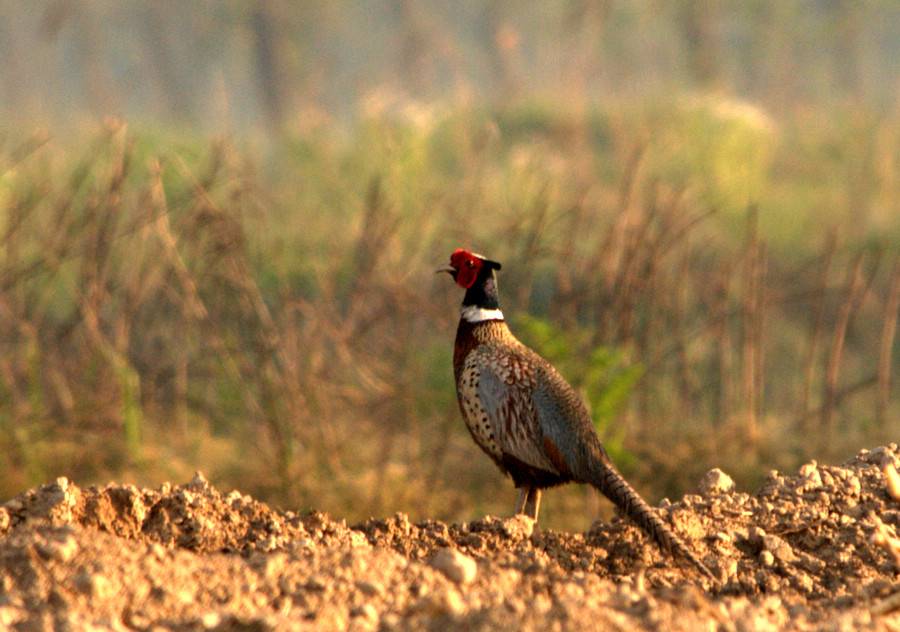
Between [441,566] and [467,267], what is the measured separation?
5.64 feet

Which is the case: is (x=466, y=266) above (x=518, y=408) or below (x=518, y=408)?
above

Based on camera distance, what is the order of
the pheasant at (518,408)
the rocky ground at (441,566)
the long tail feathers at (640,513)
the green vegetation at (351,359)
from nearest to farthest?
the rocky ground at (441,566)
the long tail feathers at (640,513)
the pheasant at (518,408)
the green vegetation at (351,359)

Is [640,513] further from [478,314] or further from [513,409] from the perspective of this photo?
[478,314]

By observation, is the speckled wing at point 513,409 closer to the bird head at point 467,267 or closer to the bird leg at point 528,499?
the bird leg at point 528,499

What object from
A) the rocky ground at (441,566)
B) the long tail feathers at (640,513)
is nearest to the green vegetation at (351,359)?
the long tail feathers at (640,513)

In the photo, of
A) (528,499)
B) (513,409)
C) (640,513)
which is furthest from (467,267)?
(640,513)

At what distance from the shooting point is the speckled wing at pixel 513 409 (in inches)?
164

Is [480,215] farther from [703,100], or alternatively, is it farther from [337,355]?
[703,100]

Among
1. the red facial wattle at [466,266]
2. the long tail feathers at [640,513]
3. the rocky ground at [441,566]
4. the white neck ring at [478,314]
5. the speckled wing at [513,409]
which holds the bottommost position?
the rocky ground at [441,566]

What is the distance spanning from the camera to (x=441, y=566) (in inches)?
117

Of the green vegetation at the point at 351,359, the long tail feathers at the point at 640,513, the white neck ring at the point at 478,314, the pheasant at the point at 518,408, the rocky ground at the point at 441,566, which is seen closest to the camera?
the rocky ground at the point at 441,566

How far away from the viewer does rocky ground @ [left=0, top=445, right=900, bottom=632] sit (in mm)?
2598

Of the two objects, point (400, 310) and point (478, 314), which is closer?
point (478, 314)

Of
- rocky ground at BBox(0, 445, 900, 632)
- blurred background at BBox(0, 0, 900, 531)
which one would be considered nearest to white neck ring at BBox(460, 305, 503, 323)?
rocky ground at BBox(0, 445, 900, 632)
